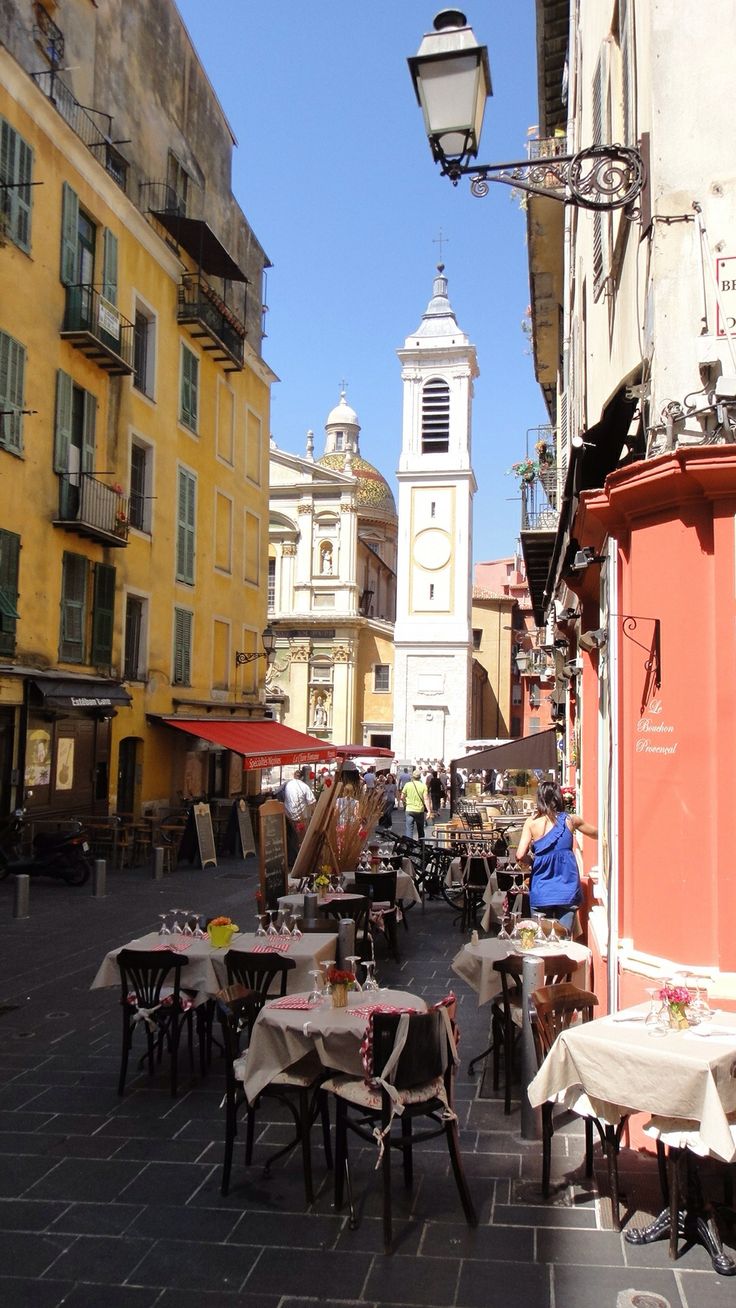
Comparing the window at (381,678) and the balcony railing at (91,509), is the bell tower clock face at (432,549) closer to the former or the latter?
the window at (381,678)

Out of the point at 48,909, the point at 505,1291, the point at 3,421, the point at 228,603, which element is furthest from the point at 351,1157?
the point at 228,603

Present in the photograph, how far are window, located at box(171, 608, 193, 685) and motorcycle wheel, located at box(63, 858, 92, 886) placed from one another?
716 centimetres

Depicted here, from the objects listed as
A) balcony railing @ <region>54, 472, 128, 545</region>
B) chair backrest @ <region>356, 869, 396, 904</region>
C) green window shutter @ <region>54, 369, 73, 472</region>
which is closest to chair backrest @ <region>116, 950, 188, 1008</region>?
chair backrest @ <region>356, 869, 396, 904</region>

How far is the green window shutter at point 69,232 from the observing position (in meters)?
17.6

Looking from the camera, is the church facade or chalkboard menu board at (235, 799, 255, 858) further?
the church facade

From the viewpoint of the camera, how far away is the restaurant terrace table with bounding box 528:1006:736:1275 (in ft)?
14.4

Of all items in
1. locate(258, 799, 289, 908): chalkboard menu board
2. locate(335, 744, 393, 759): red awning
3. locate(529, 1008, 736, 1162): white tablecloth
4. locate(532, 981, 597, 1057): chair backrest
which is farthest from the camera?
locate(335, 744, 393, 759): red awning

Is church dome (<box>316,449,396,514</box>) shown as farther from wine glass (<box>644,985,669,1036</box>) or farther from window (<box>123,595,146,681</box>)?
wine glass (<box>644,985,669,1036</box>)

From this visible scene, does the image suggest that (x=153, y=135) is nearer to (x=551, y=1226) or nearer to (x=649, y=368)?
(x=649, y=368)

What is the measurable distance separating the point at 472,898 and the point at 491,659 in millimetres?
46522

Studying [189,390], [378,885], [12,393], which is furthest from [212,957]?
[189,390]

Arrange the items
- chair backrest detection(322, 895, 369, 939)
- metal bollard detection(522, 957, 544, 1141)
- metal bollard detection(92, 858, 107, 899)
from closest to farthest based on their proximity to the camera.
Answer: metal bollard detection(522, 957, 544, 1141) < chair backrest detection(322, 895, 369, 939) < metal bollard detection(92, 858, 107, 899)

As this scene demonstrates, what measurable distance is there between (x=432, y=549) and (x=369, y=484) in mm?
15613

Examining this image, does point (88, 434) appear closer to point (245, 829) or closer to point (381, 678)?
point (245, 829)
